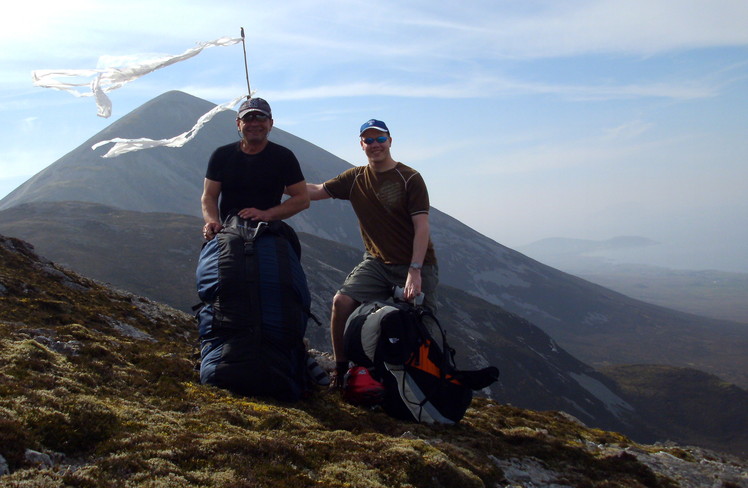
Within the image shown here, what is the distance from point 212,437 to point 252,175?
4.59m

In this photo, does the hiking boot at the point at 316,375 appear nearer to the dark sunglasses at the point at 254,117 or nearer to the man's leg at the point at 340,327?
the man's leg at the point at 340,327

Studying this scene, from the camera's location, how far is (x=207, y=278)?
895cm

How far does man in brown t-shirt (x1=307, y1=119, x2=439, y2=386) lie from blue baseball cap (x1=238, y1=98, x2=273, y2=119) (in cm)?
161

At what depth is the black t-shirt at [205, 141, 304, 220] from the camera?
9484mm

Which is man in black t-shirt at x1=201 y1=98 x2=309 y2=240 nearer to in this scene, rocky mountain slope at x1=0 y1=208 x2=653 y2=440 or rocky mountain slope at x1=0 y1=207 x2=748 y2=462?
rocky mountain slope at x1=0 y1=207 x2=748 y2=462

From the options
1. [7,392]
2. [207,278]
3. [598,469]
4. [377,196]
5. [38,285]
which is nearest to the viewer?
[7,392]

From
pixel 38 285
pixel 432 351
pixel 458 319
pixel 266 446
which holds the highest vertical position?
pixel 38 285

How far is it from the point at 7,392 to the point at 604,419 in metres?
109

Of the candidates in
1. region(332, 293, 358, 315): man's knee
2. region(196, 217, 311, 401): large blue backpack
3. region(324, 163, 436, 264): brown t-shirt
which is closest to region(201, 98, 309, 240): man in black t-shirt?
region(196, 217, 311, 401): large blue backpack

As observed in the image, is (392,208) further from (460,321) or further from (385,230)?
(460,321)

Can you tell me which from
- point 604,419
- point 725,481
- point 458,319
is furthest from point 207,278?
point 458,319

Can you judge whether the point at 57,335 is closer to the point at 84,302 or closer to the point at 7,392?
the point at 7,392

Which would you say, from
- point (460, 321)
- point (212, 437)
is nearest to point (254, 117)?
point (212, 437)

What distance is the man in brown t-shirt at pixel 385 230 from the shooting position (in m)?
9.52
